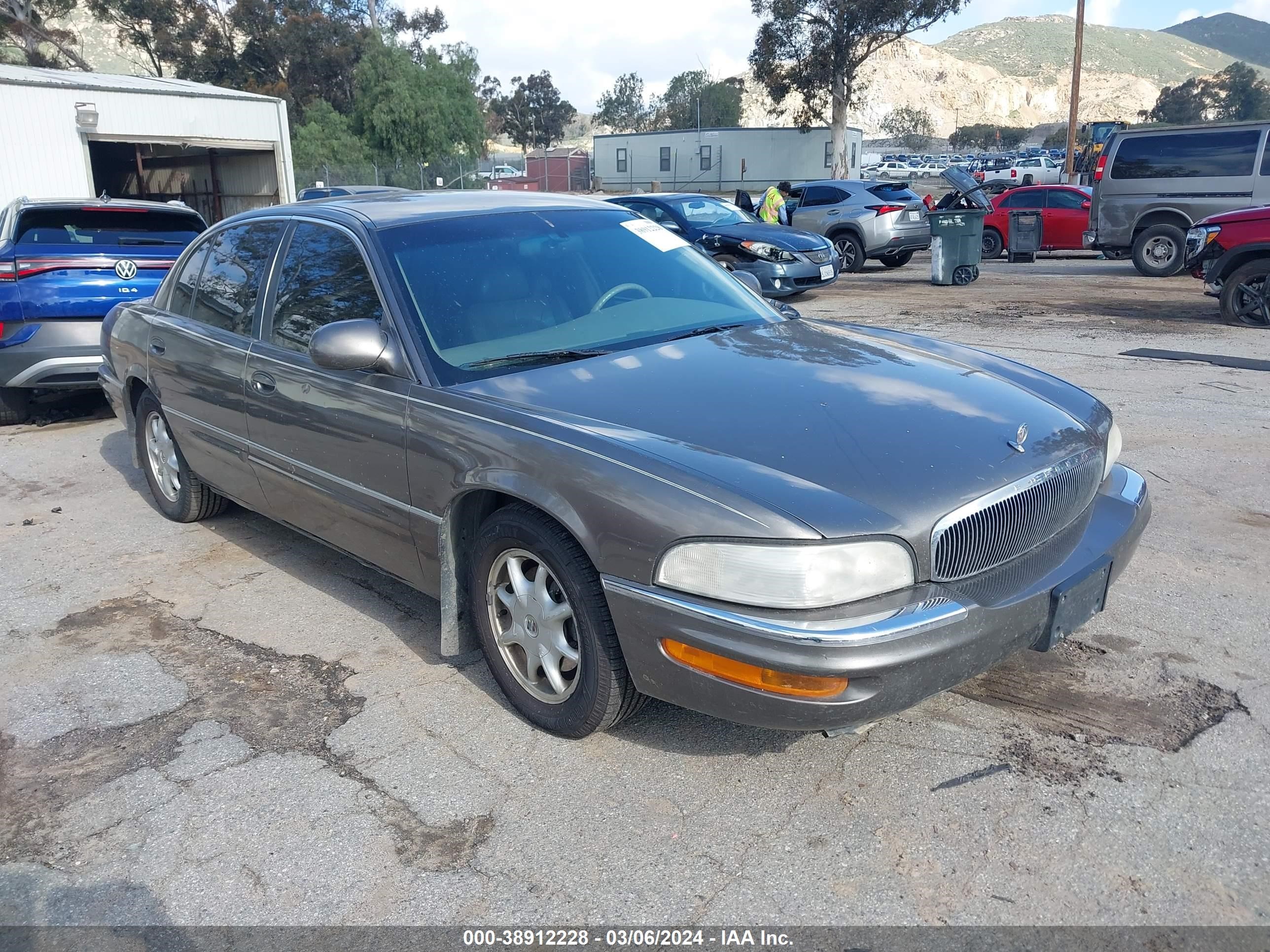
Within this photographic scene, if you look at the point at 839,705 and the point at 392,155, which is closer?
the point at 839,705

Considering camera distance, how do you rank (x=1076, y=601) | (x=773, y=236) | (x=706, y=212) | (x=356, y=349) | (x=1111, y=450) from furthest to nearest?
(x=706, y=212)
(x=773, y=236)
(x=1111, y=450)
(x=356, y=349)
(x=1076, y=601)

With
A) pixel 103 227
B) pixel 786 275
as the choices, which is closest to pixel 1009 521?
pixel 103 227

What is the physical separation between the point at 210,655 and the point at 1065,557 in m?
3.14

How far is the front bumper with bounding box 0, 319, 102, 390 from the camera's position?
7633 mm

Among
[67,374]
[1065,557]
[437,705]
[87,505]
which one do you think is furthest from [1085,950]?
[67,374]

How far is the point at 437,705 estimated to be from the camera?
11.9 feet

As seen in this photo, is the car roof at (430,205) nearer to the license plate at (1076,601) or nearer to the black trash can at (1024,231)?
the license plate at (1076,601)

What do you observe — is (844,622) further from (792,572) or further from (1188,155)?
(1188,155)

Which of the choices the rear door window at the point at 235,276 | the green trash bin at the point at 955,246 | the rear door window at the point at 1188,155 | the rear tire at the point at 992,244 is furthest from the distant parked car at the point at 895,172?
the rear door window at the point at 235,276

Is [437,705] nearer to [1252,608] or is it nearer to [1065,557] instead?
[1065,557]

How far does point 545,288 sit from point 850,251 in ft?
53.0

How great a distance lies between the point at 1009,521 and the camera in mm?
2980

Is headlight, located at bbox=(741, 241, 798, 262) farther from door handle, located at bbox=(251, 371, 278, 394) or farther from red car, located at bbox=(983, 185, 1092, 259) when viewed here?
door handle, located at bbox=(251, 371, 278, 394)

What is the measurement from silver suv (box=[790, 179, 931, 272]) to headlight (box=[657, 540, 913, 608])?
659 inches
